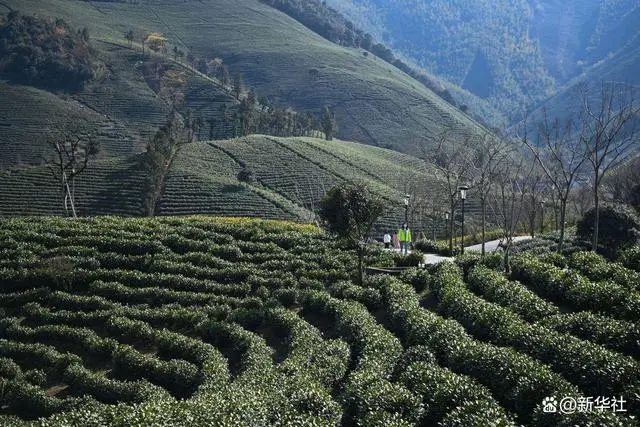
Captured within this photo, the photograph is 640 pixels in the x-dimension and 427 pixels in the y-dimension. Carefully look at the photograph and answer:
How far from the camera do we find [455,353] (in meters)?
15.6

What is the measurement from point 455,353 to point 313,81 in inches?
7083

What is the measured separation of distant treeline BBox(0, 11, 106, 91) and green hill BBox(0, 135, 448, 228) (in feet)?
201

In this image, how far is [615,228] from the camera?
33.5 meters

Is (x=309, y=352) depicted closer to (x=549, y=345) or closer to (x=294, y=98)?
(x=549, y=345)

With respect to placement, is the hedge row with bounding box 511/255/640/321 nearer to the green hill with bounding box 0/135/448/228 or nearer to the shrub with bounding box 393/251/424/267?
the shrub with bounding box 393/251/424/267

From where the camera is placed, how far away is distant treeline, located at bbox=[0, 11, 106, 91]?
14575 centimetres

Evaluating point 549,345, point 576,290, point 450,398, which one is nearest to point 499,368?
point 549,345

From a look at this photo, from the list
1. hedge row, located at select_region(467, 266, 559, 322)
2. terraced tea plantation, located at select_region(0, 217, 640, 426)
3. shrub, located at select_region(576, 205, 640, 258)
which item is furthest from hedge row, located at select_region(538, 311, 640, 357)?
shrub, located at select_region(576, 205, 640, 258)

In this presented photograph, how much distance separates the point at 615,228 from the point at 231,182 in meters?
61.1

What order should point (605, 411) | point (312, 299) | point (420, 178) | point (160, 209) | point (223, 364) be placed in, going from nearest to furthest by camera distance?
1. point (605, 411)
2. point (223, 364)
3. point (312, 299)
4. point (160, 209)
5. point (420, 178)

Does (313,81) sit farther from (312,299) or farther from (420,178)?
(312,299)

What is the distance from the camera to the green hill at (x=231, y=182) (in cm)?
7744

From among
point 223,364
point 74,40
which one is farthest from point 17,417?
point 74,40

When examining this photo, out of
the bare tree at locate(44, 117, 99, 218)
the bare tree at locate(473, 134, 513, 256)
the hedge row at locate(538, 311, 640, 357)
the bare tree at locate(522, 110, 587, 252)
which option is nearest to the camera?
the hedge row at locate(538, 311, 640, 357)
